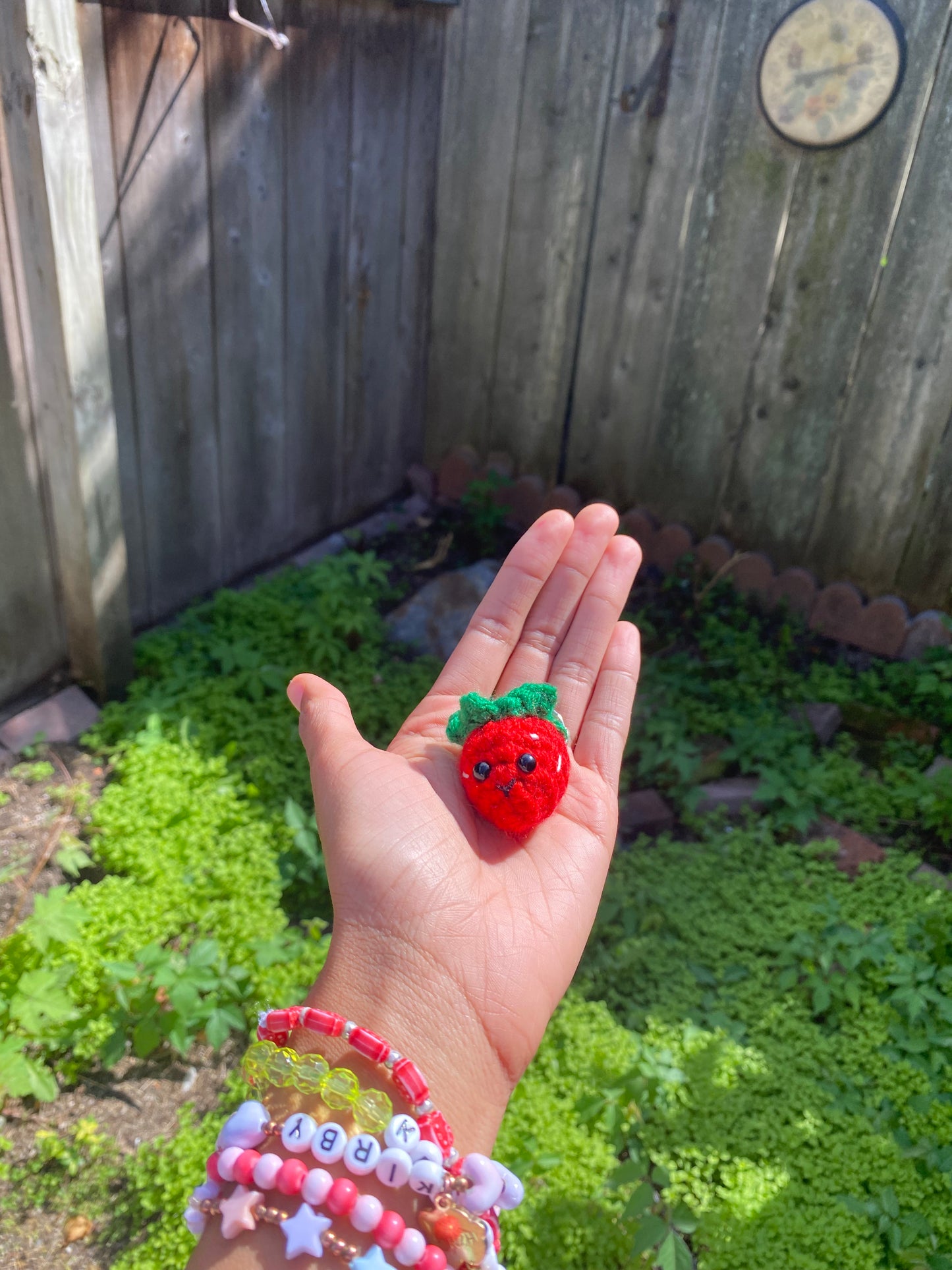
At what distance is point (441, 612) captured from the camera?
14.0 ft

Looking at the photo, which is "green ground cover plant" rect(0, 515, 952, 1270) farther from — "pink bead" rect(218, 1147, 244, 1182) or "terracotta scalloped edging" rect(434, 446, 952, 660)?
"pink bead" rect(218, 1147, 244, 1182)

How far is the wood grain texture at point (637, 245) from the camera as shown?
3955 mm

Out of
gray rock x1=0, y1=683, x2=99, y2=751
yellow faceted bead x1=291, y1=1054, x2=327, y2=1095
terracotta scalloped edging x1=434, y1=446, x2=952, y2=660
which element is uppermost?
yellow faceted bead x1=291, y1=1054, x2=327, y2=1095

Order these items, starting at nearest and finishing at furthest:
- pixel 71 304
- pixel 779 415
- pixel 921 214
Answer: pixel 71 304 < pixel 921 214 < pixel 779 415

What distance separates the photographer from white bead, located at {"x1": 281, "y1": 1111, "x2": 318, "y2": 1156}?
135cm

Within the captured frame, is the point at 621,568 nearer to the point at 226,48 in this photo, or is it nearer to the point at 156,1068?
the point at 156,1068

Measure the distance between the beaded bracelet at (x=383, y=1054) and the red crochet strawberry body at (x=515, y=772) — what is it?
0.47 meters

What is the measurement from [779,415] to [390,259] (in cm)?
207

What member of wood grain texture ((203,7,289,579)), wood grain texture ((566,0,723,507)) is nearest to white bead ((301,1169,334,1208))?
wood grain texture ((203,7,289,579))

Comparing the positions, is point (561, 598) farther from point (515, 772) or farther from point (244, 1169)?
point (244, 1169)

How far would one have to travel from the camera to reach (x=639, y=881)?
3137mm

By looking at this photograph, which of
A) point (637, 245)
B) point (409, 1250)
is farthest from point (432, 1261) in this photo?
point (637, 245)

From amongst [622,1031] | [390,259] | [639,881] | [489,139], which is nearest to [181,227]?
[390,259]

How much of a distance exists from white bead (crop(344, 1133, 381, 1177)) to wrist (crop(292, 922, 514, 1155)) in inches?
5.2
